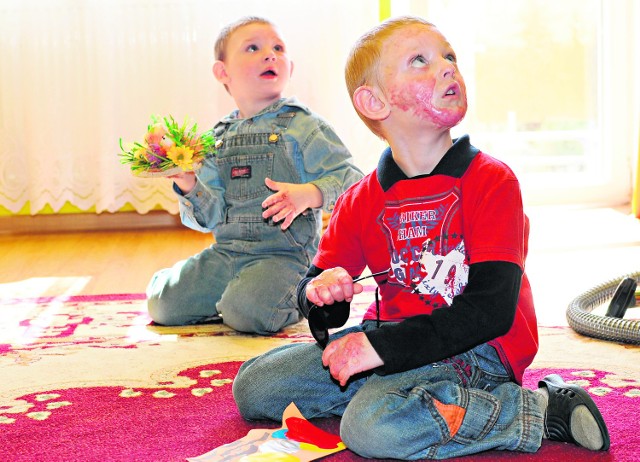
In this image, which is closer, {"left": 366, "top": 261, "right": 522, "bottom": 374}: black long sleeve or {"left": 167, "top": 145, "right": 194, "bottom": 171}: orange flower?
{"left": 366, "top": 261, "right": 522, "bottom": 374}: black long sleeve

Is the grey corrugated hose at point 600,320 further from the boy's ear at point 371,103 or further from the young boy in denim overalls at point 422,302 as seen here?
the boy's ear at point 371,103

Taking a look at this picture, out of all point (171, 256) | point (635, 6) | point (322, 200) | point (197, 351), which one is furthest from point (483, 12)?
point (197, 351)

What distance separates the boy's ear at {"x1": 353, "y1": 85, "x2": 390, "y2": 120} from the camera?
1.19 metres

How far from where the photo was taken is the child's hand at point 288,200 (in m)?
1.64

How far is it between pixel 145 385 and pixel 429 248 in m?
0.54

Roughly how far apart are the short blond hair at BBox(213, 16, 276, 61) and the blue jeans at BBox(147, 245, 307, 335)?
1.49ft

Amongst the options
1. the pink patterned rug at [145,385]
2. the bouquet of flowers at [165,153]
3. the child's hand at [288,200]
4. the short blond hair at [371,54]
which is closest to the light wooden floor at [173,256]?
the pink patterned rug at [145,385]

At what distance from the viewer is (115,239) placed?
315 cm

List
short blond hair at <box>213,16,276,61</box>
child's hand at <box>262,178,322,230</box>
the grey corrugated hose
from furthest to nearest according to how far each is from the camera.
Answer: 1. short blond hair at <box>213,16,276,61</box>
2. child's hand at <box>262,178,322,230</box>
3. the grey corrugated hose

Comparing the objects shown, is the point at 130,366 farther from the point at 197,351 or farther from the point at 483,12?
the point at 483,12

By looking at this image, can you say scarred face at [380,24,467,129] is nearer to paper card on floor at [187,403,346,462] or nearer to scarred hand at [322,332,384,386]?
scarred hand at [322,332,384,386]

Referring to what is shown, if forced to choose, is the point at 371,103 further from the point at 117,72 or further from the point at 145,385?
the point at 117,72

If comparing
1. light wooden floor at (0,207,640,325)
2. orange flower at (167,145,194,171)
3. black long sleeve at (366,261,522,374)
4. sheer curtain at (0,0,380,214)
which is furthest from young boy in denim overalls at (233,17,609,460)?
sheer curtain at (0,0,380,214)

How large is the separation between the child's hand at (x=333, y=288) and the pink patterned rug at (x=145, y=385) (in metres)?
0.19
